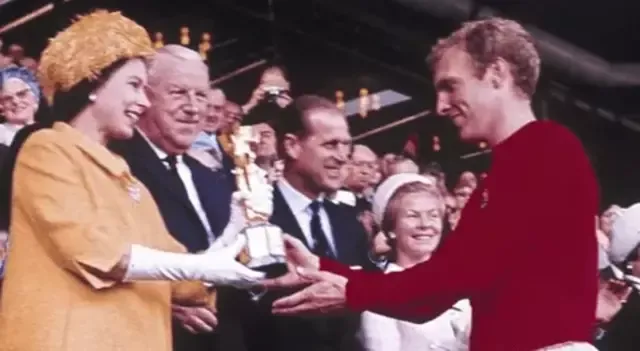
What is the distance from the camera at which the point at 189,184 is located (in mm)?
2301

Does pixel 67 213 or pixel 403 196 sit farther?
pixel 403 196

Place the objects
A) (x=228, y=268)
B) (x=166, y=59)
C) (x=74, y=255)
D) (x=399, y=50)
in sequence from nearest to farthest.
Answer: (x=74, y=255), (x=228, y=268), (x=166, y=59), (x=399, y=50)

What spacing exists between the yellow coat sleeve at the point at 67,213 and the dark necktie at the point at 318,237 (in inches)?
16.3

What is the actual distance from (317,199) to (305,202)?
30mm

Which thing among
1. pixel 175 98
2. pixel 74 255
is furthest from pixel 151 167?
pixel 74 255

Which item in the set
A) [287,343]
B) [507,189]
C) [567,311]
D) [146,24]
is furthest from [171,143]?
[567,311]

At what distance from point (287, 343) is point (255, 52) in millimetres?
625

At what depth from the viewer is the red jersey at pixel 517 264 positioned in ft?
7.18

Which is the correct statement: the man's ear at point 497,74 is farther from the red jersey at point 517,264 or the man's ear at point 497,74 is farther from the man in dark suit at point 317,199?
the man in dark suit at point 317,199

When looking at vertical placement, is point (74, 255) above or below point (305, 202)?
below

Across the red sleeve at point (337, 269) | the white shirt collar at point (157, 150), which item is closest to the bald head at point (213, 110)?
the white shirt collar at point (157, 150)

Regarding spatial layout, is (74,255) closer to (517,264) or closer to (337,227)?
(337,227)

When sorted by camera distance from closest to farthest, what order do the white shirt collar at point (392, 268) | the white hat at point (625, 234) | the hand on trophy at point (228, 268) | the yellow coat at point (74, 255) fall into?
the yellow coat at point (74, 255) → the hand on trophy at point (228, 268) → the white shirt collar at point (392, 268) → the white hat at point (625, 234)

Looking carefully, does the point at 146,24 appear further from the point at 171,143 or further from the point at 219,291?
the point at 219,291
